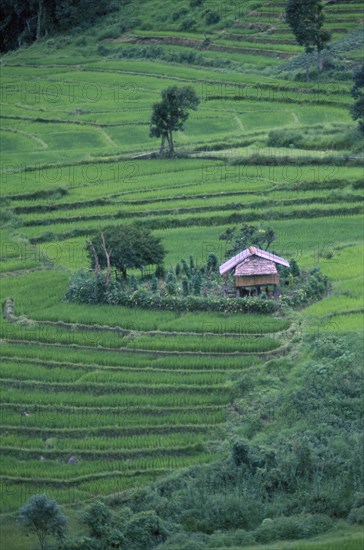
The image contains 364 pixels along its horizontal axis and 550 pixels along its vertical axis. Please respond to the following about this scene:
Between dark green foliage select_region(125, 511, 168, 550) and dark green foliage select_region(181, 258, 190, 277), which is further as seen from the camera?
dark green foliage select_region(181, 258, 190, 277)

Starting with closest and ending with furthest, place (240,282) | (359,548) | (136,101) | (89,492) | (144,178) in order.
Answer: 1. (359,548)
2. (89,492)
3. (240,282)
4. (144,178)
5. (136,101)

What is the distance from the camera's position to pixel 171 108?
117 ft

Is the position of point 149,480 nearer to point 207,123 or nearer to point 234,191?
point 234,191

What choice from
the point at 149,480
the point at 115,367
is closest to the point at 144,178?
the point at 115,367

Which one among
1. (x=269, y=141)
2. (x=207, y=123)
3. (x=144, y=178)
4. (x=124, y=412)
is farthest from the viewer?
(x=207, y=123)

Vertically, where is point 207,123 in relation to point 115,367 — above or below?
above

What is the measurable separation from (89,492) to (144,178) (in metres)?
17.0

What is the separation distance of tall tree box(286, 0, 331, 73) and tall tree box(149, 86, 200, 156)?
8156 millimetres

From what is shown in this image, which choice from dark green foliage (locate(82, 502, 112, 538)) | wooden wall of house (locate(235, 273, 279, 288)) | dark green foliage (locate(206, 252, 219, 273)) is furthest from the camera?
dark green foliage (locate(206, 252, 219, 273))

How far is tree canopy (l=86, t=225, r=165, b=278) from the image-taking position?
24.6m

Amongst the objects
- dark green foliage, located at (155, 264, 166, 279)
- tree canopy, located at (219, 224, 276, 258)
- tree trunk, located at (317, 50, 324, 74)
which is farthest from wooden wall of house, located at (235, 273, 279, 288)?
tree trunk, located at (317, 50, 324, 74)

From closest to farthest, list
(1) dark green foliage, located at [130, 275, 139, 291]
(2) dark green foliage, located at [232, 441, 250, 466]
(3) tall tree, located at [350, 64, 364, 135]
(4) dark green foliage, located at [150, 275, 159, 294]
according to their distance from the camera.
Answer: (2) dark green foliage, located at [232, 441, 250, 466] < (4) dark green foliage, located at [150, 275, 159, 294] < (1) dark green foliage, located at [130, 275, 139, 291] < (3) tall tree, located at [350, 64, 364, 135]

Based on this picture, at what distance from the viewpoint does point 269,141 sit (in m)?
36.4

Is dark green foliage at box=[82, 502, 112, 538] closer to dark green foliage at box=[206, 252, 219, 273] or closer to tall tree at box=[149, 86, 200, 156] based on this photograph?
dark green foliage at box=[206, 252, 219, 273]
